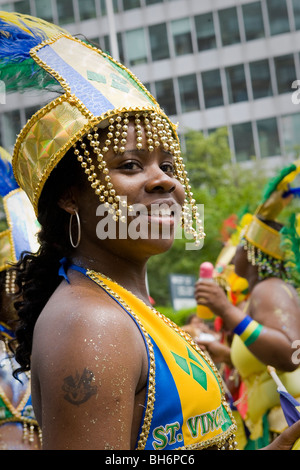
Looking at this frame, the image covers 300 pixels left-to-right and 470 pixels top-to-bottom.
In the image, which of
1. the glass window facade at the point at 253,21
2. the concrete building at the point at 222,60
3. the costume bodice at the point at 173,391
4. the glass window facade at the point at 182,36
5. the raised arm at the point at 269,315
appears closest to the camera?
the costume bodice at the point at 173,391

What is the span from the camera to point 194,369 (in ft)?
6.33

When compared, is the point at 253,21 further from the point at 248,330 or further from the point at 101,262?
the point at 101,262

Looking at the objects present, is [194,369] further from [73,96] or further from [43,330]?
[73,96]

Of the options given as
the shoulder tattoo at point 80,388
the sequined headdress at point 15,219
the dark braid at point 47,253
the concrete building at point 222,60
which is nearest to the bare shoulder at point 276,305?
the sequined headdress at point 15,219

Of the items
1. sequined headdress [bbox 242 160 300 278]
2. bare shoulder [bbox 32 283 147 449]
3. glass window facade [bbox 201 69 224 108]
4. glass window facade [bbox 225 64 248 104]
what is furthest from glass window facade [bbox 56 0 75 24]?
bare shoulder [bbox 32 283 147 449]

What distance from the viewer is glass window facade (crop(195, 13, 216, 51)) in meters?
29.4

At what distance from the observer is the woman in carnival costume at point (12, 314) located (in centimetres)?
321

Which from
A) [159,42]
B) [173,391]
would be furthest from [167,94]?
[173,391]

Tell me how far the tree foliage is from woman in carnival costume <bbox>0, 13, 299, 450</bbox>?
1454 centimetres

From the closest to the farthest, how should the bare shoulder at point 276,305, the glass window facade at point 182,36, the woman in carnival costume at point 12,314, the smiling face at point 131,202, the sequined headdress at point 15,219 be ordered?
the smiling face at point 131,202 → the woman in carnival costume at point 12,314 → the sequined headdress at point 15,219 → the bare shoulder at point 276,305 → the glass window facade at point 182,36

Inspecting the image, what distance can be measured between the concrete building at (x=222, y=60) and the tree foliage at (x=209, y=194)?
6477 mm

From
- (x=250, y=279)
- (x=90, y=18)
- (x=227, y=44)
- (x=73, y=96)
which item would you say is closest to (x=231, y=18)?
(x=227, y=44)

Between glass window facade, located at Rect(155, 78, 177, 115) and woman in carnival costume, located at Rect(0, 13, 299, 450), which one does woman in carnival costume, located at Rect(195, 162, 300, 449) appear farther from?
glass window facade, located at Rect(155, 78, 177, 115)

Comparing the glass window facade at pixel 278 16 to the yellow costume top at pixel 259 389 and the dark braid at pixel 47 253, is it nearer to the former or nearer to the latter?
the yellow costume top at pixel 259 389
